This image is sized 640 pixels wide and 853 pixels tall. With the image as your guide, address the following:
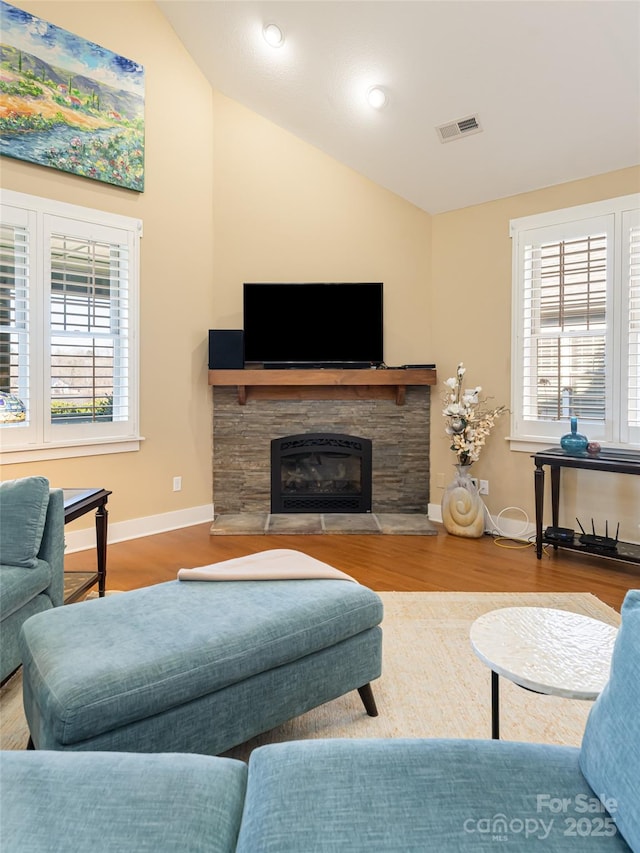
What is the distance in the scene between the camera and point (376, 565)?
3564mm

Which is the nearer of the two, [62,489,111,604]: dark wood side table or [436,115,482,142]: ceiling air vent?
[62,489,111,604]: dark wood side table

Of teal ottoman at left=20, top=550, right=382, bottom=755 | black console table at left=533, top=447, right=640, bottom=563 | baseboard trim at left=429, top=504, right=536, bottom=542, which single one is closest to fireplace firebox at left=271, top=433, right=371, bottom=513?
baseboard trim at left=429, top=504, right=536, bottom=542

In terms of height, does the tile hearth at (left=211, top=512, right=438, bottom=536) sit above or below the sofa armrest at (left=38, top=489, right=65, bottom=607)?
below

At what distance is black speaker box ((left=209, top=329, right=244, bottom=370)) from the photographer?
450 cm

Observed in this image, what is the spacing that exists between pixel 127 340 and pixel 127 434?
0.75 meters

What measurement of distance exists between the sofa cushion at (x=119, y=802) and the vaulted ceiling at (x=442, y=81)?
3841 millimetres

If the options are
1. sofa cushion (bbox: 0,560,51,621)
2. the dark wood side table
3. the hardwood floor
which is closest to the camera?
sofa cushion (bbox: 0,560,51,621)

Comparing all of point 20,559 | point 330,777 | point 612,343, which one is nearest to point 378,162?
point 612,343

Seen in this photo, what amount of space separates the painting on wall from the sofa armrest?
2.58 meters

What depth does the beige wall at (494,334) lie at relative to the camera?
3.83m

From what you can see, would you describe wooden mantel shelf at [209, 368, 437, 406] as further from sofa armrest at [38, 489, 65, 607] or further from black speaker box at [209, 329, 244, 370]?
sofa armrest at [38, 489, 65, 607]

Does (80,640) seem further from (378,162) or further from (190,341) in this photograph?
(378,162)

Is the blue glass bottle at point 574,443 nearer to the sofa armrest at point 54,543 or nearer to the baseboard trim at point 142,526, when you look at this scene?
the baseboard trim at point 142,526

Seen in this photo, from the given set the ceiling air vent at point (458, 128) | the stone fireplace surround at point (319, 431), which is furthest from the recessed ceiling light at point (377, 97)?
the stone fireplace surround at point (319, 431)
